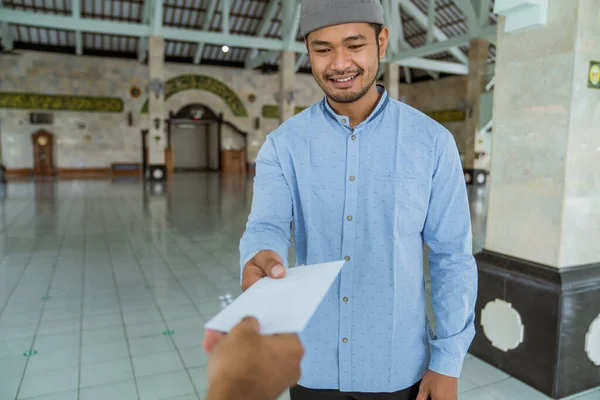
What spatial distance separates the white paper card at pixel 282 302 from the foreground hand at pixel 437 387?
1.73 feet

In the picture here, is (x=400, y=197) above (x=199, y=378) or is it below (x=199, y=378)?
above

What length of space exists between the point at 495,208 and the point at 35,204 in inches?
414

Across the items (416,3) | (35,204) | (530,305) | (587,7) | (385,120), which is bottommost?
(35,204)

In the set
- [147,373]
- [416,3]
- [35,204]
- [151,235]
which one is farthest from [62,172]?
[147,373]

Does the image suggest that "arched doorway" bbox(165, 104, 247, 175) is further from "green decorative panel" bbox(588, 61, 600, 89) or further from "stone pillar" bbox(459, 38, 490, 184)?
"green decorative panel" bbox(588, 61, 600, 89)

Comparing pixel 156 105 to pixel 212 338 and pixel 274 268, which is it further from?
pixel 212 338

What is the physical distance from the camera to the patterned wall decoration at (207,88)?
20906 millimetres

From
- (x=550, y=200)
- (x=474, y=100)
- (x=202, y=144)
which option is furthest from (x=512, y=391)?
(x=202, y=144)

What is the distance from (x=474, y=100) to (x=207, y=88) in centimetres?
1247

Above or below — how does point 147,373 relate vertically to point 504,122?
below

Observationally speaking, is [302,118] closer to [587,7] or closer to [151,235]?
[587,7]

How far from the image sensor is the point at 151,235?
6.84m

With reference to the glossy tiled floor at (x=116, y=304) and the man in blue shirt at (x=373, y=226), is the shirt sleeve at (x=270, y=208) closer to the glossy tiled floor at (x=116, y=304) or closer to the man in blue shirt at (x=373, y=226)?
the man in blue shirt at (x=373, y=226)

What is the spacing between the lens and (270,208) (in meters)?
1.13
